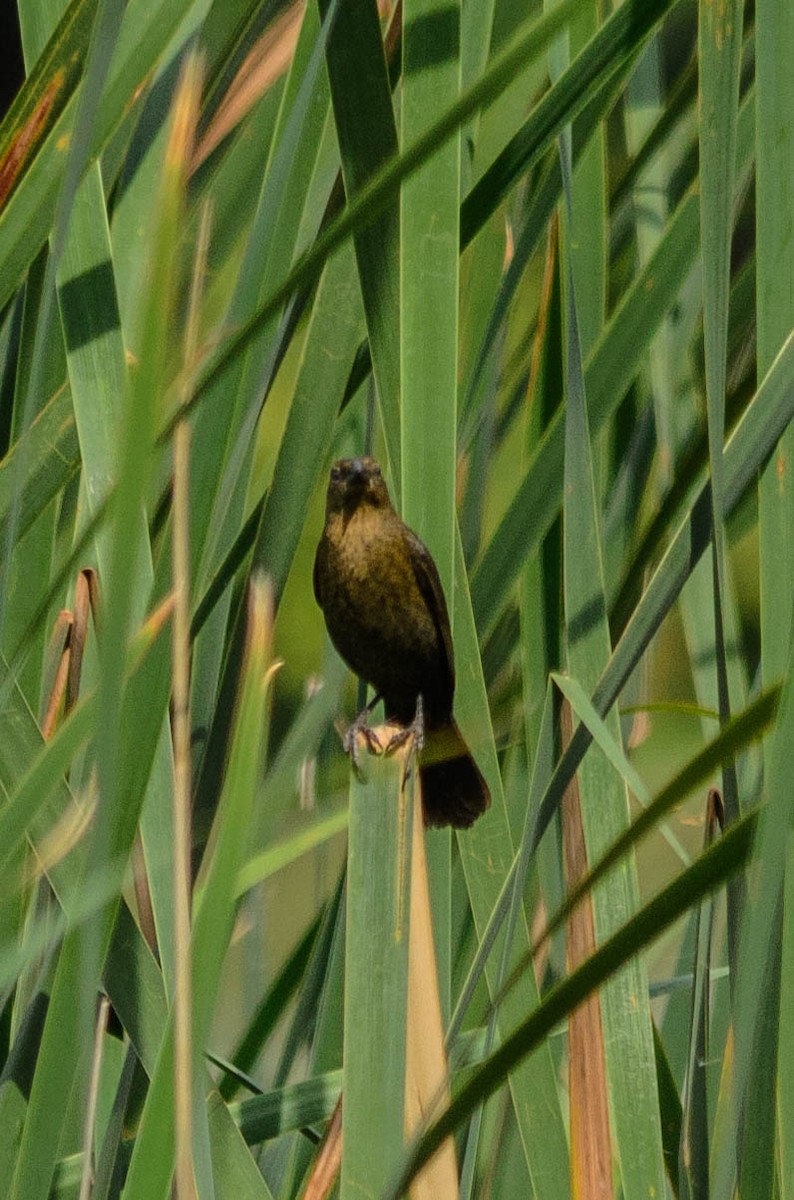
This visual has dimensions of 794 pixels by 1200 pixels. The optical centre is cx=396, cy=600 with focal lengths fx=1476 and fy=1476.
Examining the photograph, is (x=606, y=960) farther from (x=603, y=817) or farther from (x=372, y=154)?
(x=372, y=154)

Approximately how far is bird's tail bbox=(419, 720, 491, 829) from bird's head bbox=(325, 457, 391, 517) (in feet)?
1.26

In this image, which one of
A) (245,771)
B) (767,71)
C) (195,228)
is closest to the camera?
(245,771)

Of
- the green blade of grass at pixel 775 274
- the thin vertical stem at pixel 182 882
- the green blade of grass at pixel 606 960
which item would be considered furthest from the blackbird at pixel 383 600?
the green blade of grass at pixel 606 960

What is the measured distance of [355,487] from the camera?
217 centimetres

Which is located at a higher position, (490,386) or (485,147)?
(485,147)

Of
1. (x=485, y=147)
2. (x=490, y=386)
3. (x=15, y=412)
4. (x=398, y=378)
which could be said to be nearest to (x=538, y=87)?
(x=485, y=147)

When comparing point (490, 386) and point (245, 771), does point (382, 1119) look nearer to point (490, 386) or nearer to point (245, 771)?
point (245, 771)

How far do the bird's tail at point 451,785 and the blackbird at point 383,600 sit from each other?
196 millimetres

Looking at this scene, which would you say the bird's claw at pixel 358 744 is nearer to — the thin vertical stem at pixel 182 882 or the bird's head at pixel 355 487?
the thin vertical stem at pixel 182 882

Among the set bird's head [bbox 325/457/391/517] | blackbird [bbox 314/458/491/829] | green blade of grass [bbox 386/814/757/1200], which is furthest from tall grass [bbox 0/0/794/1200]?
blackbird [bbox 314/458/491/829]

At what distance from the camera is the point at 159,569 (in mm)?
1267

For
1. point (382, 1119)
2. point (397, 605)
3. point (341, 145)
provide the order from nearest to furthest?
point (382, 1119)
point (341, 145)
point (397, 605)

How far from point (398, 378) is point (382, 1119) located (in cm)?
55

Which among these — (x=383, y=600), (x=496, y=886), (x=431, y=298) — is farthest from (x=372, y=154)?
(x=383, y=600)
